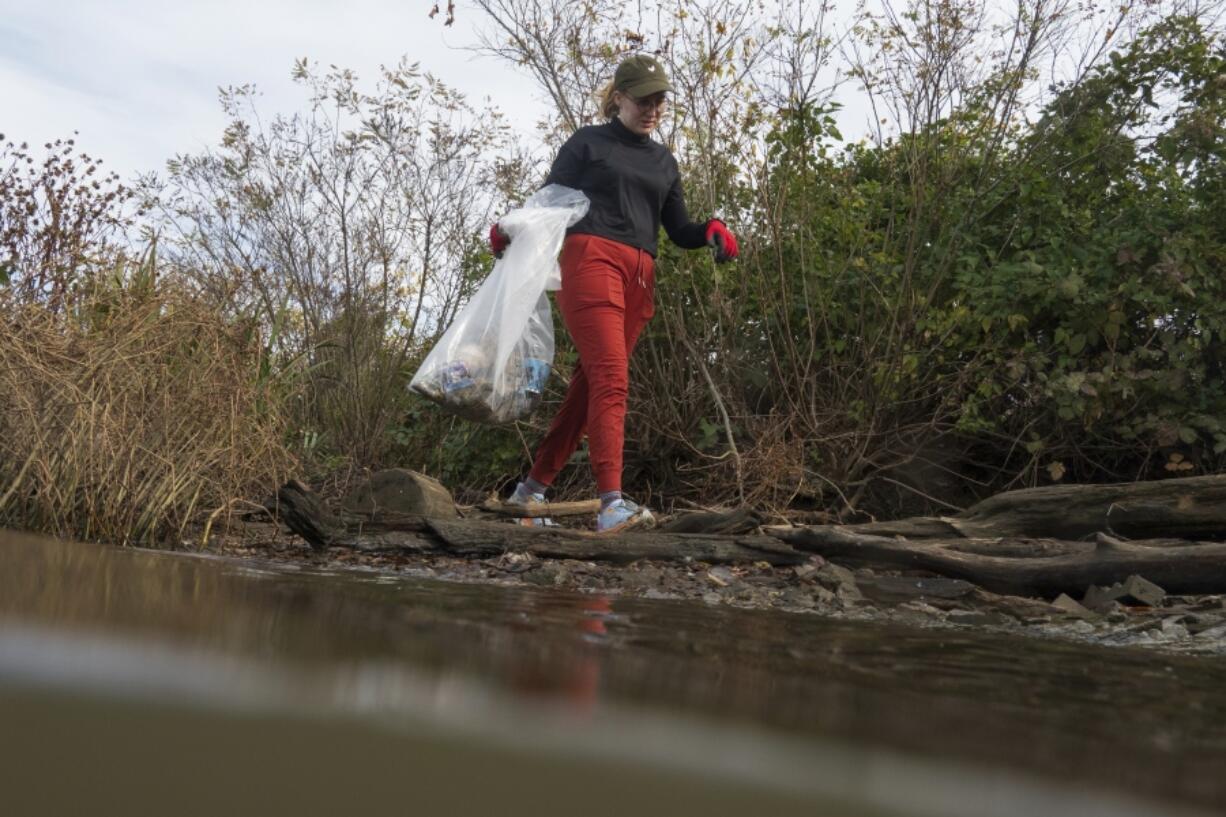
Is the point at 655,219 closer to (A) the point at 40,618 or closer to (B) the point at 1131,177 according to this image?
(B) the point at 1131,177

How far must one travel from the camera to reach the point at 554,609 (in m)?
2.79

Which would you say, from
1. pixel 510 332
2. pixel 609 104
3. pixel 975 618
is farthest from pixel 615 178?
pixel 975 618

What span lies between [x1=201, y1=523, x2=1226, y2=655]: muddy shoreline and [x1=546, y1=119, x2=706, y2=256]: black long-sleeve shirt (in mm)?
1631

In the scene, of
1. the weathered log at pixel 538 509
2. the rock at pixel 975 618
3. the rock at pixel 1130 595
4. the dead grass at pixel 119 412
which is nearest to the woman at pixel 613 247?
the weathered log at pixel 538 509

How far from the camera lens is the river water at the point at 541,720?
0.87 meters

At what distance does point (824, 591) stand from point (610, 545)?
3.38ft

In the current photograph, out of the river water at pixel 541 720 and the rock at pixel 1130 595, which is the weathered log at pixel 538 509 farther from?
the river water at pixel 541 720

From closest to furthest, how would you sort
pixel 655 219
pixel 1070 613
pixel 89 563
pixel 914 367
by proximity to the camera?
pixel 89 563 < pixel 1070 613 < pixel 655 219 < pixel 914 367

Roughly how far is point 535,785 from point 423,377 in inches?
166

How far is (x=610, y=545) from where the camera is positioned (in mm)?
4613

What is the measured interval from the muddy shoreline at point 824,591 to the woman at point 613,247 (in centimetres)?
75

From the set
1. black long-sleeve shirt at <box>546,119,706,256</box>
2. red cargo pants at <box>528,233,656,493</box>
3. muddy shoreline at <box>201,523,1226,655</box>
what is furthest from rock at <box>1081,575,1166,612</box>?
black long-sleeve shirt at <box>546,119,706,256</box>

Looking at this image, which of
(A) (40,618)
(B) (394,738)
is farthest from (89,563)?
(B) (394,738)

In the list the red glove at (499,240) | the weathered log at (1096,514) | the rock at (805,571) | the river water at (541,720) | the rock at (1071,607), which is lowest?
the river water at (541,720)
